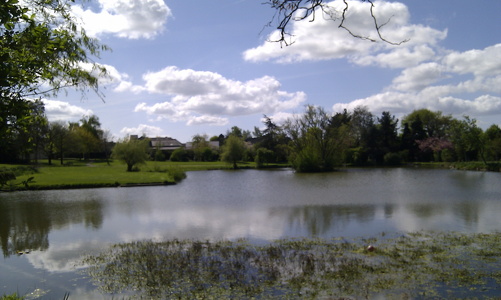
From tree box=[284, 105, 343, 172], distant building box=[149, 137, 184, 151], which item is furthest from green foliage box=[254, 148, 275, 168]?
distant building box=[149, 137, 184, 151]

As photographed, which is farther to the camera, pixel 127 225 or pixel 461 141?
pixel 461 141

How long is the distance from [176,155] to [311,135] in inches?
1444

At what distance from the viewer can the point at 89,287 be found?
24.4 ft

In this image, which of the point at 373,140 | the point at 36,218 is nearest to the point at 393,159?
the point at 373,140

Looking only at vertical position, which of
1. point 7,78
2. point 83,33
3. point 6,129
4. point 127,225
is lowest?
point 127,225

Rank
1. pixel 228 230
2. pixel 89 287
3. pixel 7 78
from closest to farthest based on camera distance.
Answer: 1. pixel 7 78
2. pixel 89 287
3. pixel 228 230

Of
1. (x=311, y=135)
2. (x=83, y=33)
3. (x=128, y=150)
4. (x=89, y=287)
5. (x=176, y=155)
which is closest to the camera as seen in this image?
(x=83, y=33)

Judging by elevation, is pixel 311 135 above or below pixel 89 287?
above

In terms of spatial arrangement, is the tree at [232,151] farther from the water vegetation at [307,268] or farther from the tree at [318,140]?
the water vegetation at [307,268]

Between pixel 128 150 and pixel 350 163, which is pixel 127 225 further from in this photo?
pixel 350 163

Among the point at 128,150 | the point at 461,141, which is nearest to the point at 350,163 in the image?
the point at 461,141

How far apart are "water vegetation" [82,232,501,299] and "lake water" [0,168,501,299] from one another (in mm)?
864

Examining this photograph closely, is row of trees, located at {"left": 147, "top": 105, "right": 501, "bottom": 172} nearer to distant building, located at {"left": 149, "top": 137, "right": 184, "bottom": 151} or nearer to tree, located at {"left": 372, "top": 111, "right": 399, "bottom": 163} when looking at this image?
tree, located at {"left": 372, "top": 111, "right": 399, "bottom": 163}

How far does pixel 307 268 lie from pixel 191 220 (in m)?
7.90
